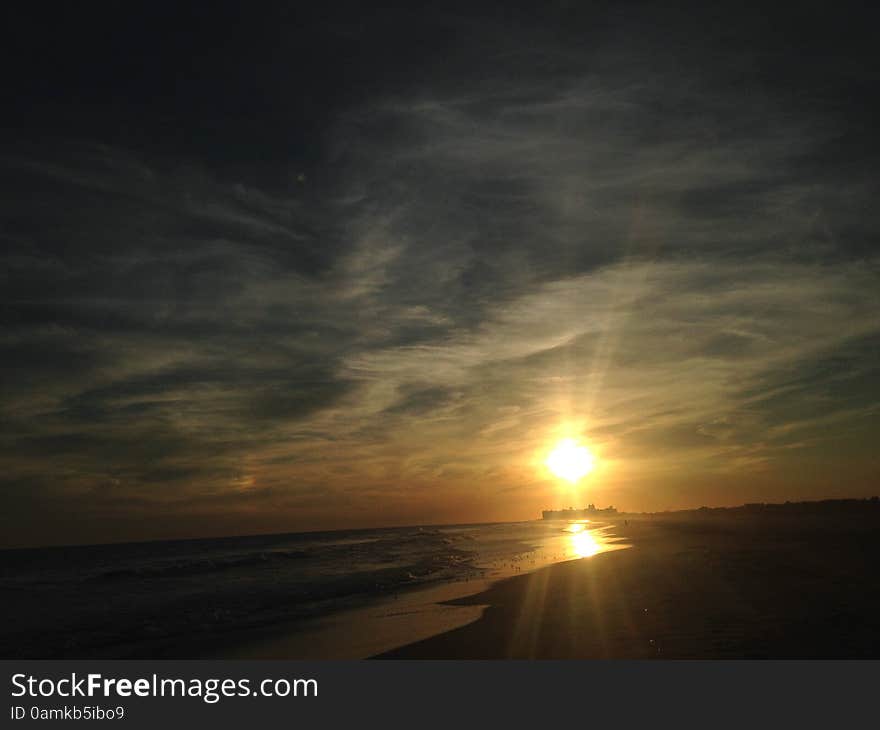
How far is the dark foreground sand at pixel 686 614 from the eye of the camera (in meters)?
13.5

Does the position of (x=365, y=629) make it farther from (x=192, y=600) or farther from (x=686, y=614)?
(x=192, y=600)

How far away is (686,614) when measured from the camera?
17.3 m

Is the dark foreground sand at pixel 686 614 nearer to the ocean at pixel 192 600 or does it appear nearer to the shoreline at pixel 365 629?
the shoreline at pixel 365 629

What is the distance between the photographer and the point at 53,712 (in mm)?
11125

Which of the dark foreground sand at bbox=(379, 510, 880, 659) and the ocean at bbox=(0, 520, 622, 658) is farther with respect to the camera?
the ocean at bbox=(0, 520, 622, 658)

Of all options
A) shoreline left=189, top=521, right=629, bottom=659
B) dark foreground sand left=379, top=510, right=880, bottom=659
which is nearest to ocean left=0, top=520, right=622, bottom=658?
shoreline left=189, top=521, right=629, bottom=659

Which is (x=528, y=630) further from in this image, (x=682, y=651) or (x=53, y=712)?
(x=53, y=712)

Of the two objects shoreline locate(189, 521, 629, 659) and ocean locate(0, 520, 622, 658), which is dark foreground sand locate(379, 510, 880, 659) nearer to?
shoreline locate(189, 521, 629, 659)

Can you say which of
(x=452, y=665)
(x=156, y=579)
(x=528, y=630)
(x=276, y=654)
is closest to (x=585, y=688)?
(x=452, y=665)

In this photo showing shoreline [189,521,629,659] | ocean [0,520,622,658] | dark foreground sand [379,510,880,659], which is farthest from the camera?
ocean [0,520,622,658]

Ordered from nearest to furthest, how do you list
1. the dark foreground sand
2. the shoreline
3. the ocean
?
the dark foreground sand < the shoreline < the ocean

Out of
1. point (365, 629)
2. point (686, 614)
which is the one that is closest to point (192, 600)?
point (365, 629)

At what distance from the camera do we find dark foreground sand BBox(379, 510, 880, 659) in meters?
13.5

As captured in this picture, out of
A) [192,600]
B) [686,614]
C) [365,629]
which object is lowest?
[192,600]
